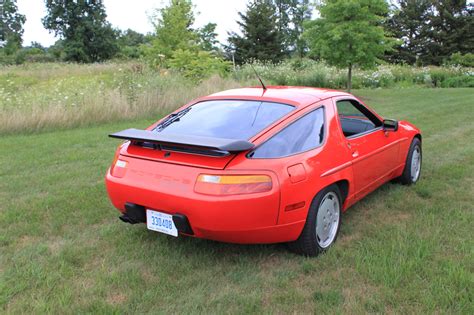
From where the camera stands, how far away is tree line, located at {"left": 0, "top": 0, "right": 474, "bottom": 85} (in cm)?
1448

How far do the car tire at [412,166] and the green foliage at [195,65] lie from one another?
10413mm

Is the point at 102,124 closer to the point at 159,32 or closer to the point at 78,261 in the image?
the point at 78,261

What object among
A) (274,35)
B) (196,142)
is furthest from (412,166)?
(274,35)

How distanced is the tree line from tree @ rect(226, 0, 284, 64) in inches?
4.1

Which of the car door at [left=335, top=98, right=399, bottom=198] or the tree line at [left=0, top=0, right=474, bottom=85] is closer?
the car door at [left=335, top=98, right=399, bottom=198]

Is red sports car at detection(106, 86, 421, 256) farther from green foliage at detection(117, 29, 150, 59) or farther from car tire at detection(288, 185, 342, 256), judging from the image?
green foliage at detection(117, 29, 150, 59)

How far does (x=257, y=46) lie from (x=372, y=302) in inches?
1746

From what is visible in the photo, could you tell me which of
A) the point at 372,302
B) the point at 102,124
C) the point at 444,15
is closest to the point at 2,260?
the point at 372,302

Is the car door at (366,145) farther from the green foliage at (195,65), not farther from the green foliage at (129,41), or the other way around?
the green foliage at (129,41)

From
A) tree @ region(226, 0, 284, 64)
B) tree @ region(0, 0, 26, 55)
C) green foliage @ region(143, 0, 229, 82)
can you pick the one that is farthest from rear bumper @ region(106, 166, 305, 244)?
tree @ region(0, 0, 26, 55)

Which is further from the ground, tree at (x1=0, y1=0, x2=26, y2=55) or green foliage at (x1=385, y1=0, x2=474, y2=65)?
tree at (x1=0, y1=0, x2=26, y2=55)

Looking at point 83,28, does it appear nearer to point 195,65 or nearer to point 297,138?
point 195,65

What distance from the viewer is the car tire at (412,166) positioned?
5.23 m

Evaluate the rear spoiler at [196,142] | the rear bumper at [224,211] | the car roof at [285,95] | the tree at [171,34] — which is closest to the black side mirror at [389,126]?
the car roof at [285,95]
